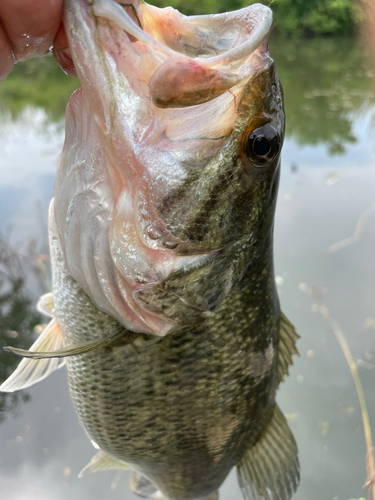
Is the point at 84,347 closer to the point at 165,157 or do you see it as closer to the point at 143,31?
the point at 165,157

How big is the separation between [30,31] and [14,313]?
2924 mm

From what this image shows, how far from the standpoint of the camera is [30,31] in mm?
650

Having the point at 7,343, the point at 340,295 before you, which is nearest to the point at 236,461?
the point at 7,343

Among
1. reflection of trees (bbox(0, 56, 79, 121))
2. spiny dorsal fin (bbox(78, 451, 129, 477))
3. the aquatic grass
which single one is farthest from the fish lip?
reflection of trees (bbox(0, 56, 79, 121))

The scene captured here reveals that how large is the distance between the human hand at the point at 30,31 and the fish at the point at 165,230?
4 centimetres

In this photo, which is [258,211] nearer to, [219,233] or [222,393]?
[219,233]

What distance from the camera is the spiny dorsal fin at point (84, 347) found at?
786 mm

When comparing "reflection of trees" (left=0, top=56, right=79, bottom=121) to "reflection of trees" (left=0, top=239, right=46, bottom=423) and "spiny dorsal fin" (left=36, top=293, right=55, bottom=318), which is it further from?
"spiny dorsal fin" (left=36, top=293, right=55, bottom=318)

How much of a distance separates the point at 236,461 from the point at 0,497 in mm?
1827

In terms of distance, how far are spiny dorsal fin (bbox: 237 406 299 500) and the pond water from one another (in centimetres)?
140

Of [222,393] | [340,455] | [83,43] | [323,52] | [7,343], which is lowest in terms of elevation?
[323,52]

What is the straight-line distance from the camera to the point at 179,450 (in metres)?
1.21

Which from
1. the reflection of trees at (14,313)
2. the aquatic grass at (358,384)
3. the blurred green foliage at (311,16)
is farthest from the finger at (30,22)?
the blurred green foliage at (311,16)

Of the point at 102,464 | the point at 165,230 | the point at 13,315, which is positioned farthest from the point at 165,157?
the point at 13,315
